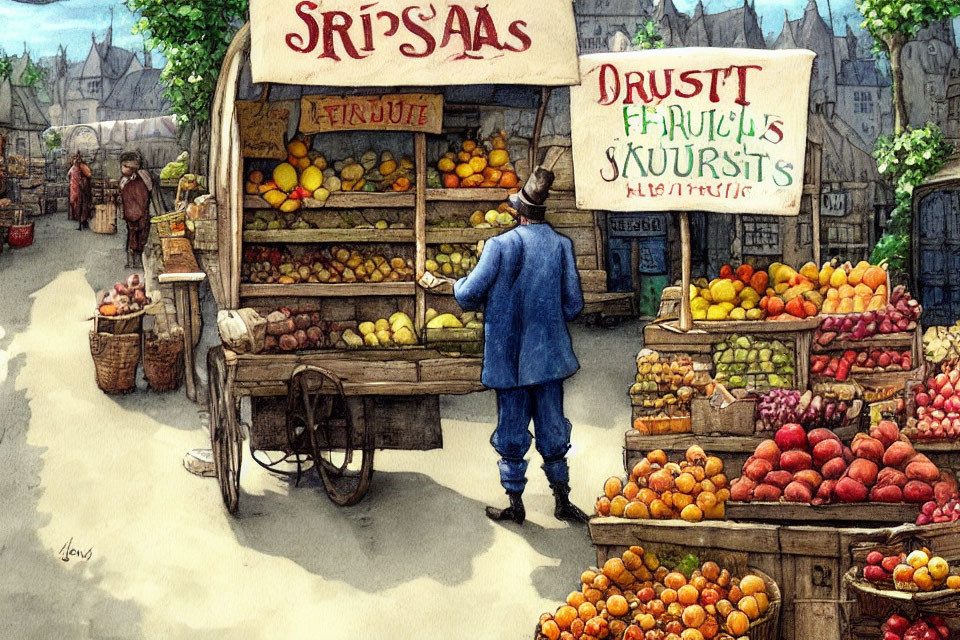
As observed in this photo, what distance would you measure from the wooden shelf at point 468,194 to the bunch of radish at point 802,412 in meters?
1.63

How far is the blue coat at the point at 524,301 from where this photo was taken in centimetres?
488

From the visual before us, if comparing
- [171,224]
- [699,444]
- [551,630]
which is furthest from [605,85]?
[171,224]

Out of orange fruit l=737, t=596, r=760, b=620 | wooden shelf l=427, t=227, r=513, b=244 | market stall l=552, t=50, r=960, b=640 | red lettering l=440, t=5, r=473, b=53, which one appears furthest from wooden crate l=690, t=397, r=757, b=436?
red lettering l=440, t=5, r=473, b=53

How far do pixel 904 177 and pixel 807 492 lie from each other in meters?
3.54

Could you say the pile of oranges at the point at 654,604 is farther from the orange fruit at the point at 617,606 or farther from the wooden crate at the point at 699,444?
the wooden crate at the point at 699,444

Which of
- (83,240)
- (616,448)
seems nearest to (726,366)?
(616,448)

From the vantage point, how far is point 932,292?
22.7ft

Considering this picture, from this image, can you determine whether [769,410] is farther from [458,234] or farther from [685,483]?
[458,234]

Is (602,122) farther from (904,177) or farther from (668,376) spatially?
(904,177)

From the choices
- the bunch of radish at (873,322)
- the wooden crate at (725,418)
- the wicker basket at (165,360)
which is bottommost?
the wooden crate at (725,418)

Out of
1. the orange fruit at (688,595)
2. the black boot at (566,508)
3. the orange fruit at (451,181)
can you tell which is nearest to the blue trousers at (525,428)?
the black boot at (566,508)

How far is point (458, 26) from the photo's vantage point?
15.7 feet

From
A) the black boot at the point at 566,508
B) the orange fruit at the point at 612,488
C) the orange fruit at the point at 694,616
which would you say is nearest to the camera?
the orange fruit at the point at 694,616

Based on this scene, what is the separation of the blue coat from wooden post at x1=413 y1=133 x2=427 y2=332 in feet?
1.48
